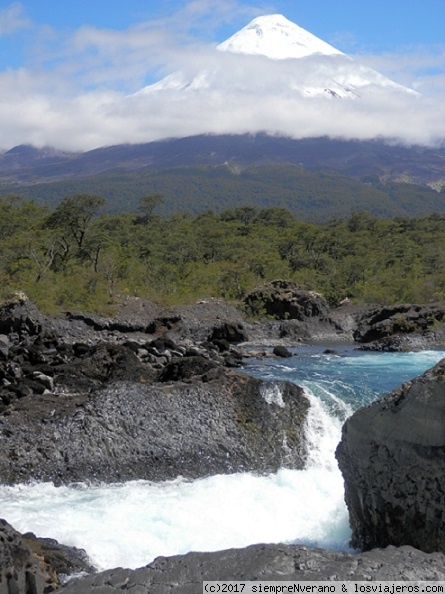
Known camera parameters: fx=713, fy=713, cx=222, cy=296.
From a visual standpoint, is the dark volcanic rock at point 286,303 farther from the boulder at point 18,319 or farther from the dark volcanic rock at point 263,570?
the dark volcanic rock at point 263,570

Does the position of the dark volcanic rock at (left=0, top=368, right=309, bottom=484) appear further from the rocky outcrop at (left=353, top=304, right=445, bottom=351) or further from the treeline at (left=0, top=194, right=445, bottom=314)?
the treeline at (left=0, top=194, right=445, bottom=314)

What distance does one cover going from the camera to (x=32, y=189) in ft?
540

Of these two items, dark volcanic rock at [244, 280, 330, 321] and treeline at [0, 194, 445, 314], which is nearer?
dark volcanic rock at [244, 280, 330, 321]

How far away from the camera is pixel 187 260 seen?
44.0 m

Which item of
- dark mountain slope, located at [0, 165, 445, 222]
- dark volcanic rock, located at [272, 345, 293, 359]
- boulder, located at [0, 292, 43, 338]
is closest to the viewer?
dark volcanic rock, located at [272, 345, 293, 359]

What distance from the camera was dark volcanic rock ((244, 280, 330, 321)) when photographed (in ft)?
107

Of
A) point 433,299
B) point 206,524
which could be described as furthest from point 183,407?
point 433,299

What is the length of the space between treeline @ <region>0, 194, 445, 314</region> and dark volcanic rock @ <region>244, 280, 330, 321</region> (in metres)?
3.04

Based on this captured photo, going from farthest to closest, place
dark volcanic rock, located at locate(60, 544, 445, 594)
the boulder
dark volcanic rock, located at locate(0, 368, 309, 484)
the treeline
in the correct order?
1. the treeline
2. the boulder
3. dark volcanic rock, located at locate(0, 368, 309, 484)
4. dark volcanic rock, located at locate(60, 544, 445, 594)

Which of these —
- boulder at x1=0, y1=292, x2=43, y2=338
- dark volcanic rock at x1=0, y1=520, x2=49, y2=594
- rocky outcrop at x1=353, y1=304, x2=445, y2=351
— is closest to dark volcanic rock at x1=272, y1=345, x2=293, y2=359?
rocky outcrop at x1=353, y1=304, x2=445, y2=351

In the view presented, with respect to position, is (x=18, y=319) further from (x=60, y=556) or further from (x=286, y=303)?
(x=60, y=556)

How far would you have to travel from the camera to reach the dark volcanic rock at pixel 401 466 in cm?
766

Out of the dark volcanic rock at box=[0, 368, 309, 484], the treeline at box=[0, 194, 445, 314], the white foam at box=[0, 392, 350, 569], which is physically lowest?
the white foam at box=[0, 392, 350, 569]

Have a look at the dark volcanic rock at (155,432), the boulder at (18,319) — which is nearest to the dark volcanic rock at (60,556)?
the dark volcanic rock at (155,432)
